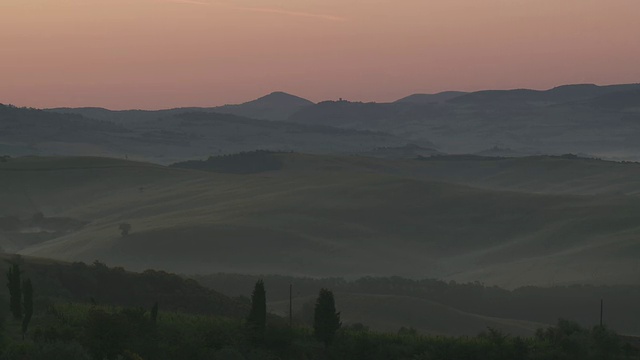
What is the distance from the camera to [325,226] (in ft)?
395

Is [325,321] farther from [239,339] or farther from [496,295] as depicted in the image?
[496,295]

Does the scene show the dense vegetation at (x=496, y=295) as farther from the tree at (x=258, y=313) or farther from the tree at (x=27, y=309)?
the tree at (x=27, y=309)

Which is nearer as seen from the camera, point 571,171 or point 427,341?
point 427,341

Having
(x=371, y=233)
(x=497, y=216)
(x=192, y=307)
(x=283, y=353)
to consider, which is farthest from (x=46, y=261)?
(x=497, y=216)

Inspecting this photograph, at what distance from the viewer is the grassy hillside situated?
100 metres

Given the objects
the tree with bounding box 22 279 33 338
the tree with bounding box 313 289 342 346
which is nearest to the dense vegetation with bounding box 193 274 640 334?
the tree with bounding box 313 289 342 346

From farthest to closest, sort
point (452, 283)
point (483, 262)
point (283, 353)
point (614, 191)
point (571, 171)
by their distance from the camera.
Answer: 1. point (571, 171)
2. point (614, 191)
3. point (483, 262)
4. point (452, 283)
5. point (283, 353)

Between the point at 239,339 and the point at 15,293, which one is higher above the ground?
the point at 15,293

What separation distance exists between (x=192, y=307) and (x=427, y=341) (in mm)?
16802

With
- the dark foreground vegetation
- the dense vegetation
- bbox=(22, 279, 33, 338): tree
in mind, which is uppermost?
bbox=(22, 279, 33, 338): tree

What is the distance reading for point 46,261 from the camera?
55781mm

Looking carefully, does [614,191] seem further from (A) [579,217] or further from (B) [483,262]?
(B) [483,262]

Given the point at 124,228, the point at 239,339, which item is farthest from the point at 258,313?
the point at 124,228

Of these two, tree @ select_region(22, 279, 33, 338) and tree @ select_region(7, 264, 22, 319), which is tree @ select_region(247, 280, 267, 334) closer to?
tree @ select_region(22, 279, 33, 338)
